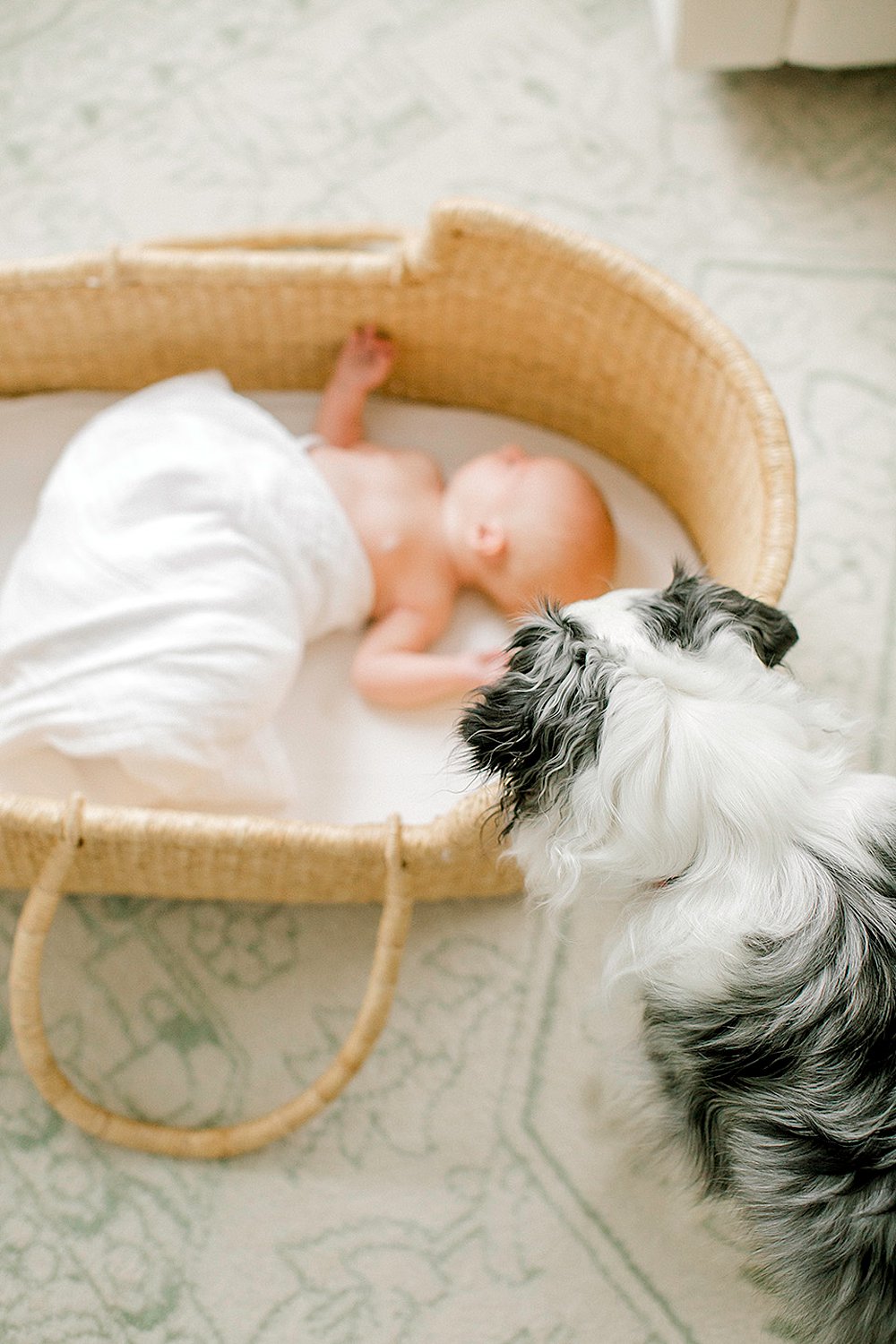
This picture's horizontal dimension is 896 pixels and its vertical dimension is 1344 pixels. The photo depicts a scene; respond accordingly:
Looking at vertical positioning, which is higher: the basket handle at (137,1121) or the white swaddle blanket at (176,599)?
the white swaddle blanket at (176,599)

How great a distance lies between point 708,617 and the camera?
87 cm

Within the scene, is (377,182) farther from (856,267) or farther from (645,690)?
(645,690)

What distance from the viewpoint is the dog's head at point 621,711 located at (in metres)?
0.79

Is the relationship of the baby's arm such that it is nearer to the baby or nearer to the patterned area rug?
the baby

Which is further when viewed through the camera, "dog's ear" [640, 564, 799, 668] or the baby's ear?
the baby's ear

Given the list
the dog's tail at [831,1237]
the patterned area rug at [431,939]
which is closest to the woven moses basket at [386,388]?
the patterned area rug at [431,939]

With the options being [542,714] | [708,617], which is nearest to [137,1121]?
[542,714]

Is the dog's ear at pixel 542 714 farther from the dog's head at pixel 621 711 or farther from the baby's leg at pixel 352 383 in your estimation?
the baby's leg at pixel 352 383

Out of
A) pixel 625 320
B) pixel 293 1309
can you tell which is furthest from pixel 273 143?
pixel 293 1309

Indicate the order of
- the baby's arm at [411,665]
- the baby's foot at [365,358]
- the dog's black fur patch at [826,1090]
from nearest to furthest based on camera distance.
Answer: the dog's black fur patch at [826,1090] → the baby's arm at [411,665] → the baby's foot at [365,358]

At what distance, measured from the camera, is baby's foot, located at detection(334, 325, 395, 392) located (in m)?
1.44

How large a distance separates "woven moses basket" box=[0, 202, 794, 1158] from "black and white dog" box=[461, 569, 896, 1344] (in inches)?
8.7

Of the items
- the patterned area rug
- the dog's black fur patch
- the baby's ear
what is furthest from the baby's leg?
the dog's black fur patch

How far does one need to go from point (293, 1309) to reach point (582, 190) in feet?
5.36
